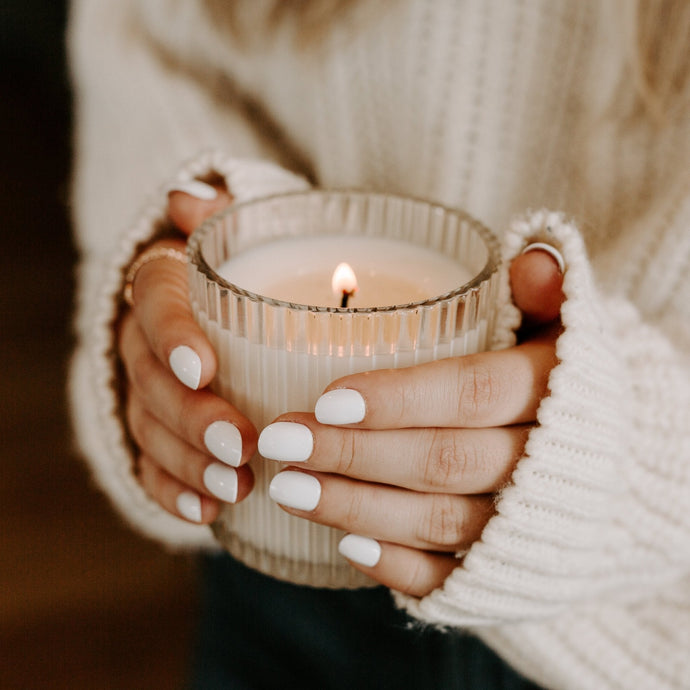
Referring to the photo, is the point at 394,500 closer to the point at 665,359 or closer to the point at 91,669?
the point at 665,359

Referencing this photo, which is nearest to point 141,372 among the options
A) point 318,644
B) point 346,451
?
point 346,451

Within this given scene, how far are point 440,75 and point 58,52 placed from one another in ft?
6.98

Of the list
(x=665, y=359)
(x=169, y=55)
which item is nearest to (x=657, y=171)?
(x=665, y=359)

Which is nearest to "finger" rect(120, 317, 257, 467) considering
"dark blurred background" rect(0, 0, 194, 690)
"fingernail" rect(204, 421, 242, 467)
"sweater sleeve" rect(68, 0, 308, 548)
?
"fingernail" rect(204, 421, 242, 467)

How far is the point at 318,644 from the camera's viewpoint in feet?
2.61

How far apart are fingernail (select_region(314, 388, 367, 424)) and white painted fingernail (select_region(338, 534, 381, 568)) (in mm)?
98

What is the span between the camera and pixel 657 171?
615 millimetres

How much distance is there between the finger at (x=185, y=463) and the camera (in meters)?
0.44

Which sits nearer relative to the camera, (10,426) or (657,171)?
(657,171)

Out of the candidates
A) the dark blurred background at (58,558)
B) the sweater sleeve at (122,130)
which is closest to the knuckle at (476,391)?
the sweater sleeve at (122,130)

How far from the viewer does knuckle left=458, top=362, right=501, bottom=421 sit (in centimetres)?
40

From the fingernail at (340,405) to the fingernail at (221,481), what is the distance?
9 cm

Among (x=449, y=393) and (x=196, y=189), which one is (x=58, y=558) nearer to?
(x=196, y=189)

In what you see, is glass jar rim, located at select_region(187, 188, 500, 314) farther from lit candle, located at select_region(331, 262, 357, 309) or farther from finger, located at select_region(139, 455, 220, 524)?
finger, located at select_region(139, 455, 220, 524)
